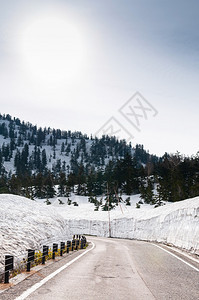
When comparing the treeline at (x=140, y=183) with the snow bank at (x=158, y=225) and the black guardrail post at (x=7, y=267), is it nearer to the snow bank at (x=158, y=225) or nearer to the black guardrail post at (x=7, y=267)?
the snow bank at (x=158, y=225)

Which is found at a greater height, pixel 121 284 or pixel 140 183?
pixel 140 183

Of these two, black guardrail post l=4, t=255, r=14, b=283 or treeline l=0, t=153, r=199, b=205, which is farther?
treeline l=0, t=153, r=199, b=205

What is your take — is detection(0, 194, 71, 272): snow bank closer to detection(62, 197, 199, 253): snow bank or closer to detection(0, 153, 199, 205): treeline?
detection(62, 197, 199, 253): snow bank

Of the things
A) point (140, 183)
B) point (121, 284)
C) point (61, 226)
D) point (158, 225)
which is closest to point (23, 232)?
point (121, 284)

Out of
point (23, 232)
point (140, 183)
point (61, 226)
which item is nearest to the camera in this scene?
point (23, 232)

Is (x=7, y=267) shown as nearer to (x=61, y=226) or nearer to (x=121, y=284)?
(x=121, y=284)

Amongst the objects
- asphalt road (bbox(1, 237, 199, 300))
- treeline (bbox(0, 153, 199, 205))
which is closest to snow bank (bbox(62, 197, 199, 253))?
asphalt road (bbox(1, 237, 199, 300))

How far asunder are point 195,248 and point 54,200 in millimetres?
78832

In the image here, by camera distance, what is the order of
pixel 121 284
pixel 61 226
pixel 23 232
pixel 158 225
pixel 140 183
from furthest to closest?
pixel 140 183
pixel 158 225
pixel 61 226
pixel 23 232
pixel 121 284

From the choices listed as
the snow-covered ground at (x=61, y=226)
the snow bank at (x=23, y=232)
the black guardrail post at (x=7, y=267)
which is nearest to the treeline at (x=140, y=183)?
the snow-covered ground at (x=61, y=226)

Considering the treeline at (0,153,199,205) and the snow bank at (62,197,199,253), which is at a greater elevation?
the treeline at (0,153,199,205)

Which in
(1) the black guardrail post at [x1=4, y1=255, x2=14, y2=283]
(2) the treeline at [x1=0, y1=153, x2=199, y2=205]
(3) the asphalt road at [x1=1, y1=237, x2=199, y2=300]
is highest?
(2) the treeline at [x1=0, y1=153, x2=199, y2=205]

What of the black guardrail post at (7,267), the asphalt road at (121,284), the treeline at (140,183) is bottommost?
the asphalt road at (121,284)

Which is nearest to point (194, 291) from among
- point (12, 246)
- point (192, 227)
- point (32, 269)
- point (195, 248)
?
point (32, 269)
